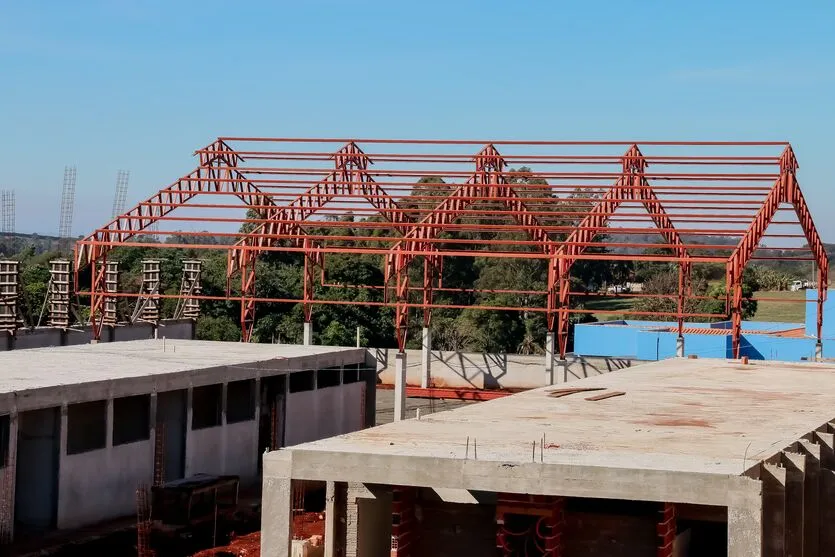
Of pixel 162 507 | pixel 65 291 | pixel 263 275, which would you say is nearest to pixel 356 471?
pixel 162 507

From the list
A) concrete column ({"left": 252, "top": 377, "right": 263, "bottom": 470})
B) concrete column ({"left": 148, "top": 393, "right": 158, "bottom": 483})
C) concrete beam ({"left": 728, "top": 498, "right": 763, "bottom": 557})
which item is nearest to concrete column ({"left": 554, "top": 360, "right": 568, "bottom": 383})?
concrete column ({"left": 252, "top": 377, "right": 263, "bottom": 470})

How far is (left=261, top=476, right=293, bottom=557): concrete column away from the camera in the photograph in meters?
12.7

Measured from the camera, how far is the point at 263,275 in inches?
2333

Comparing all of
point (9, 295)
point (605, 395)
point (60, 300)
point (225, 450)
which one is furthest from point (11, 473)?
point (60, 300)

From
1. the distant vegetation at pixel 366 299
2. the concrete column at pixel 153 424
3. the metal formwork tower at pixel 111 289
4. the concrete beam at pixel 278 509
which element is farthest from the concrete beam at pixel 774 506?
the distant vegetation at pixel 366 299

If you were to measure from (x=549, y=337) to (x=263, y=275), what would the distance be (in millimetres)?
23911

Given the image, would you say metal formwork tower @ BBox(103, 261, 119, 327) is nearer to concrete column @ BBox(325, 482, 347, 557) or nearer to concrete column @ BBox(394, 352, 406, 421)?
concrete column @ BBox(394, 352, 406, 421)

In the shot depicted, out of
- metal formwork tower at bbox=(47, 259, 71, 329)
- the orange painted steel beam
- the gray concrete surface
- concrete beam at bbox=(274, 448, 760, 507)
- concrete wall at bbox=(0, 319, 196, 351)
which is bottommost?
the gray concrete surface

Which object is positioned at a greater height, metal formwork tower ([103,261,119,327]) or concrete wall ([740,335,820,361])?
metal formwork tower ([103,261,119,327])

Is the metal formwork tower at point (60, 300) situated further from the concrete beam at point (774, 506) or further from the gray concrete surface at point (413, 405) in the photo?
the concrete beam at point (774, 506)

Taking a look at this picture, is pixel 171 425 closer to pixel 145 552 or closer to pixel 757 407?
pixel 145 552

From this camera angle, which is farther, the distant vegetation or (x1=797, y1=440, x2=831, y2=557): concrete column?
the distant vegetation

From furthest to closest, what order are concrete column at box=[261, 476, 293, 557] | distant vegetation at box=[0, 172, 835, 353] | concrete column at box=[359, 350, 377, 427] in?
1. distant vegetation at box=[0, 172, 835, 353]
2. concrete column at box=[359, 350, 377, 427]
3. concrete column at box=[261, 476, 293, 557]

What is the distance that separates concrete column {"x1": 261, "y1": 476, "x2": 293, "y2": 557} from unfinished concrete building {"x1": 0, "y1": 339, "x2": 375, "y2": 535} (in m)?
8.00
